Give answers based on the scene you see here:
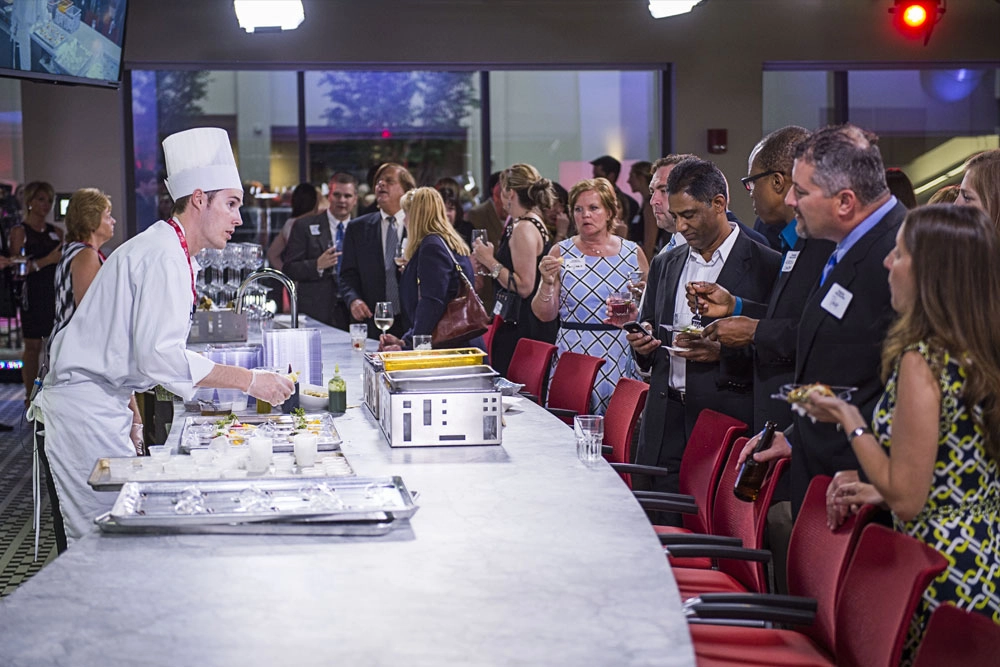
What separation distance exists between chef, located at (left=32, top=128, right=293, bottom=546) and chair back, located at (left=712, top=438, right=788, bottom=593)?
3.95 ft

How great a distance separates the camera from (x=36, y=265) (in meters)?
8.34

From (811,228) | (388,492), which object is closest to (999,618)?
(811,228)

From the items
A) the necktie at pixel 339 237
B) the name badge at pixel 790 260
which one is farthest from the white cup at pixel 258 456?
the necktie at pixel 339 237

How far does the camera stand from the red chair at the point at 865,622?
198cm

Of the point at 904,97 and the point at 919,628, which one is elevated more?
the point at 904,97

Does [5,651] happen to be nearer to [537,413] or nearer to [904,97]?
[537,413]

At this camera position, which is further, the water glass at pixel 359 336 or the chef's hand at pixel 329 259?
the chef's hand at pixel 329 259

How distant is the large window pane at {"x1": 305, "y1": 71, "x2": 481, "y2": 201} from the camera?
10594mm

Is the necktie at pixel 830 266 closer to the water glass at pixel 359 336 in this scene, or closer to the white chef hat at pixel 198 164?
the white chef hat at pixel 198 164

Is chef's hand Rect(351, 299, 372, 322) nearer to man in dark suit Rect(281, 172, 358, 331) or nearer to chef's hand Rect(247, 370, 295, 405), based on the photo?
man in dark suit Rect(281, 172, 358, 331)

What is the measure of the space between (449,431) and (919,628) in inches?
51.9

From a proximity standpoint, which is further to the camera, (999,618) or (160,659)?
(999,618)

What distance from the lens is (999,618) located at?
227 cm

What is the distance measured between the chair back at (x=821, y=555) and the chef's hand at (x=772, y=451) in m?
0.38
